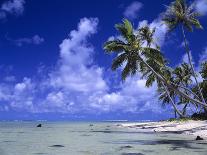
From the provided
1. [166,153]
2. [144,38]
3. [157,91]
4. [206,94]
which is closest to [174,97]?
[157,91]

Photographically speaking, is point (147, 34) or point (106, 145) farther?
point (147, 34)

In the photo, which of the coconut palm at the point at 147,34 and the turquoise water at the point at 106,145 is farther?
the coconut palm at the point at 147,34

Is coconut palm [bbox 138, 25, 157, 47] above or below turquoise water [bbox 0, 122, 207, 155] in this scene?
above

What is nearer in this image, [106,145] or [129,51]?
[106,145]

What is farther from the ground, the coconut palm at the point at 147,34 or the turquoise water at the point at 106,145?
the coconut palm at the point at 147,34

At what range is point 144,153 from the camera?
18.4 m

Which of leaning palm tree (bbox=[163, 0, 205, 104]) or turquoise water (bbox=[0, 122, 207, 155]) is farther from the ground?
leaning palm tree (bbox=[163, 0, 205, 104])

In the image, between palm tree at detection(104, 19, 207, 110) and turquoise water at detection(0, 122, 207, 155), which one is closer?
turquoise water at detection(0, 122, 207, 155)

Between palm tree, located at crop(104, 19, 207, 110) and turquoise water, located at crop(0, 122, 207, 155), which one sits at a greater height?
palm tree, located at crop(104, 19, 207, 110)

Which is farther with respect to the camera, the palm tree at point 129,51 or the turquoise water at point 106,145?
the palm tree at point 129,51

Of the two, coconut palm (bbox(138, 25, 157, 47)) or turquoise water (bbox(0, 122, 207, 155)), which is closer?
turquoise water (bbox(0, 122, 207, 155))

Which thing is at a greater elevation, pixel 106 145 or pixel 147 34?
pixel 147 34

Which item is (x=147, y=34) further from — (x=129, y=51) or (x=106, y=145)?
(x=106, y=145)

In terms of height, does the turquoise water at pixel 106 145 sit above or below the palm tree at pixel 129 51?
below
